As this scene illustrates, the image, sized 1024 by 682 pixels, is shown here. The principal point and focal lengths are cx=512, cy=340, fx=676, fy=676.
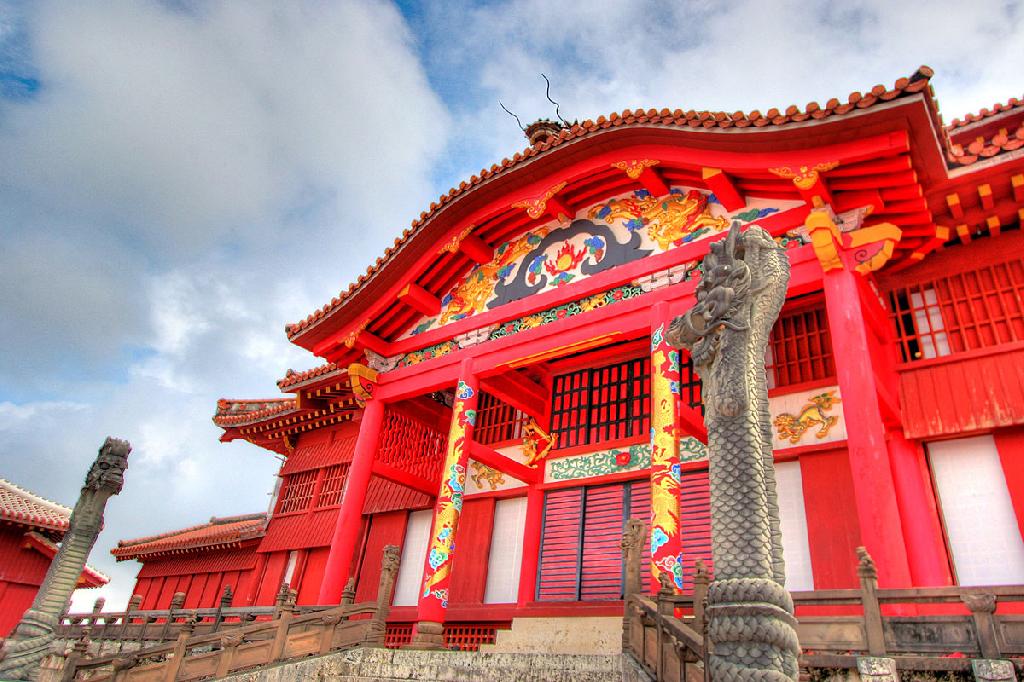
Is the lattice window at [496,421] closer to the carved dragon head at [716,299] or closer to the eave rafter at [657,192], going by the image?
the eave rafter at [657,192]

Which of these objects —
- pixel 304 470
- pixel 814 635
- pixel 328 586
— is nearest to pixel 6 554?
pixel 304 470

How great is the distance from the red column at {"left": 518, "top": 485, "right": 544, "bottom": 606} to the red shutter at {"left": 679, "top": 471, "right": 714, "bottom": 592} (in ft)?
8.02

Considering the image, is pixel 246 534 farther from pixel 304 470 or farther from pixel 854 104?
pixel 854 104

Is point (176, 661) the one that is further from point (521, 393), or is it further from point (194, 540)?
point (194, 540)

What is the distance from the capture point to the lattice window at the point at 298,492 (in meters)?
14.9

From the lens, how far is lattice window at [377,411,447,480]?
1198 centimetres

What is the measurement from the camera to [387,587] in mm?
8562

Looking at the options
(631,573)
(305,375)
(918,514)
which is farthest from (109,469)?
(918,514)

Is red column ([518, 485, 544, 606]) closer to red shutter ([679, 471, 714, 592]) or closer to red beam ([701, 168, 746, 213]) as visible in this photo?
red shutter ([679, 471, 714, 592])

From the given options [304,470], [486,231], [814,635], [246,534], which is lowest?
[814,635]

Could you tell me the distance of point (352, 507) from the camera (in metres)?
10.3

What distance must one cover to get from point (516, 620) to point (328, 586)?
2777 millimetres

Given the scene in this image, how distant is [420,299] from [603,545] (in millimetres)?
4801

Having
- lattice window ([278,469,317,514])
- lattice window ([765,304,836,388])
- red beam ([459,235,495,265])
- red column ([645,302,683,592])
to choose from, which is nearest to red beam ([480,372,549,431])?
red beam ([459,235,495,265])
